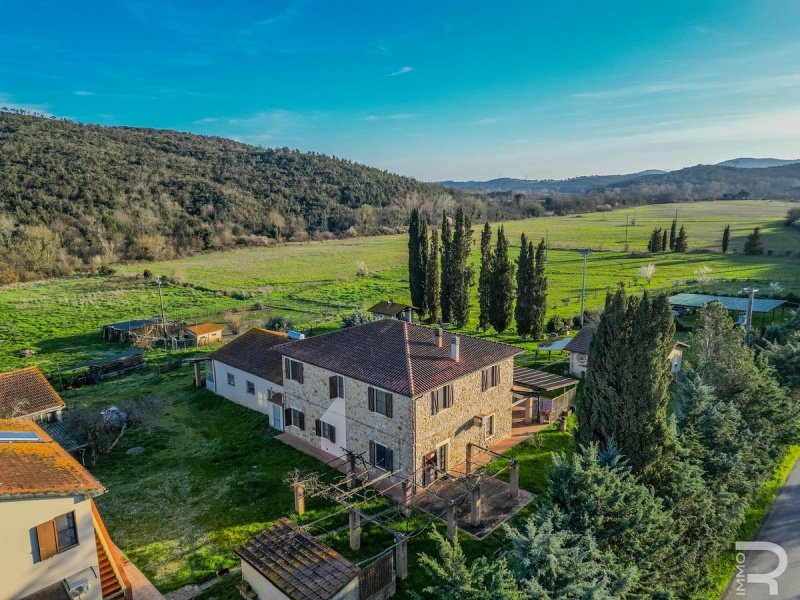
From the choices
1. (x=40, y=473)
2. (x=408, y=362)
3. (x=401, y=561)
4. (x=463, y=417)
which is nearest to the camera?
(x=40, y=473)

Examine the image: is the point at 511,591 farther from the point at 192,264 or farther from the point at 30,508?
the point at 192,264

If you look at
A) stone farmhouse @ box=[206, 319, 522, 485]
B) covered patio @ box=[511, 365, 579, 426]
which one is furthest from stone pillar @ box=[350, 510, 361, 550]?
covered patio @ box=[511, 365, 579, 426]

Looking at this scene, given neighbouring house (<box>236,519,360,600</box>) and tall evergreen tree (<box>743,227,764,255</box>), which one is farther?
tall evergreen tree (<box>743,227,764,255</box>)

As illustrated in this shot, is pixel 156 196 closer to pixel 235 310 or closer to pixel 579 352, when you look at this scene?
pixel 235 310

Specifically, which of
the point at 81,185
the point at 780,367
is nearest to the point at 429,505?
the point at 780,367

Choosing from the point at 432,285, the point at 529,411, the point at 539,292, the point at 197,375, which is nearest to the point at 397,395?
the point at 529,411

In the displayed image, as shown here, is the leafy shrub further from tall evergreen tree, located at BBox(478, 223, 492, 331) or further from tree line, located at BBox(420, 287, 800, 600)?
tree line, located at BBox(420, 287, 800, 600)
